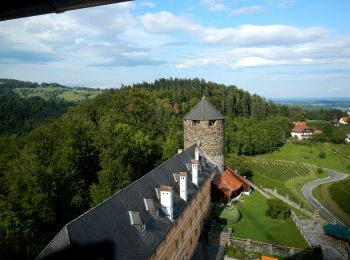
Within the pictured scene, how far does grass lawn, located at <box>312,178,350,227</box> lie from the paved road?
0.64 m

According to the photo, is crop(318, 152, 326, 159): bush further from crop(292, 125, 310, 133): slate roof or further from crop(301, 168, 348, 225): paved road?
crop(292, 125, 310, 133): slate roof

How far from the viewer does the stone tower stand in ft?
109

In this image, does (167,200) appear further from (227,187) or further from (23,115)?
(23,115)

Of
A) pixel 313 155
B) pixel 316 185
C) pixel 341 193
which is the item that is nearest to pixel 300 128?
pixel 313 155

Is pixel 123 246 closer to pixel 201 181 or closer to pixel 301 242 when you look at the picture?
pixel 201 181

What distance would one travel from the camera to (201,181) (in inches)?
1016

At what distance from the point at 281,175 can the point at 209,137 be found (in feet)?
104

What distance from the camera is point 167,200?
17594mm

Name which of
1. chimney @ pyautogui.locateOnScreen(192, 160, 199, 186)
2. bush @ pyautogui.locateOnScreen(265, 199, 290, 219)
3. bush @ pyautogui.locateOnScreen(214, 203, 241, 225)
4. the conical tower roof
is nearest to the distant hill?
the conical tower roof

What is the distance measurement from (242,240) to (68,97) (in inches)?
5727

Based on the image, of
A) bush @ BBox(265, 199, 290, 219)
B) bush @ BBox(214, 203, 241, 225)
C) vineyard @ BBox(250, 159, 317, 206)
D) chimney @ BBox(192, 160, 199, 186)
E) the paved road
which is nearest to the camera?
chimney @ BBox(192, 160, 199, 186)

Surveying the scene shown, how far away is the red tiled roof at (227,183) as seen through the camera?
31984mm

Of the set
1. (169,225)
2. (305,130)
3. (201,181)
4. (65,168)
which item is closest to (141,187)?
(169,225)

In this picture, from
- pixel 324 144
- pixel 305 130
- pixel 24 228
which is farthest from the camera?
pixel 305 130
